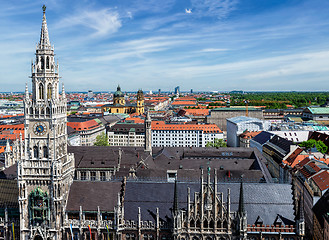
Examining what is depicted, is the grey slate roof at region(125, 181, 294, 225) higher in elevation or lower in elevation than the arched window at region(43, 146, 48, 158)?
lower

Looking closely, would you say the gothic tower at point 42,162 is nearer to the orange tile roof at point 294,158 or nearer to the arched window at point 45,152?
the arched window at point 45,152

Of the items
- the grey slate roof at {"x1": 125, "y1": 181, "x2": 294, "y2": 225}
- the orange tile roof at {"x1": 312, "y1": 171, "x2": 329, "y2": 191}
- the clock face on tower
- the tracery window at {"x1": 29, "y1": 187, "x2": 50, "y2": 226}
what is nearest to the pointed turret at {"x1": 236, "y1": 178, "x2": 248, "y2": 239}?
the grey slate roof at {"x1": 125, "y1": 181, "x2": 294, "y2": 225}

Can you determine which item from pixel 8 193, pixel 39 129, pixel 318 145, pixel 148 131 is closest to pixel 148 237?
pixel 39 129

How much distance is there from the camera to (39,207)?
60500mm

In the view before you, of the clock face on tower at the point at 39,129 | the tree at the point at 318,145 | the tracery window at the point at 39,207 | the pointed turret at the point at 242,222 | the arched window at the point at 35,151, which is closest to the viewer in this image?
the pointed turret at the point at 242,222

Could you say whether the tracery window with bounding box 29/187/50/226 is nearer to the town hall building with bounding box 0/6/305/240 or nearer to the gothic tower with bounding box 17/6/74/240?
the gothic tower with bounding box 17/6/74/240

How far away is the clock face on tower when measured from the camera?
200ft

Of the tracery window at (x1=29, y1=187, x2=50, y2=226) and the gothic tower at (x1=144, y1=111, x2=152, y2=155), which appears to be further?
the gothic tower at (x1=144, y1=111, x2=152, y2=155)

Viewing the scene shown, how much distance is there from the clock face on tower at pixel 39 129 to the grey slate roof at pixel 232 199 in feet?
60.1

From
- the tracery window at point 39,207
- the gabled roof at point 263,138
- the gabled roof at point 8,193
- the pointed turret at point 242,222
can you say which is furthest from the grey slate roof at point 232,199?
the gabled roof at point 263,138

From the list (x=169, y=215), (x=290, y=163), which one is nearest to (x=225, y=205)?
(x=169, y=215)

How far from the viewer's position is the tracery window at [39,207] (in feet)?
198

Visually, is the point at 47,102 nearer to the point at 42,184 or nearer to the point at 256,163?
the point at 42,184

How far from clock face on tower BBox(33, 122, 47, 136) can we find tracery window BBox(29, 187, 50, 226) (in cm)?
983
